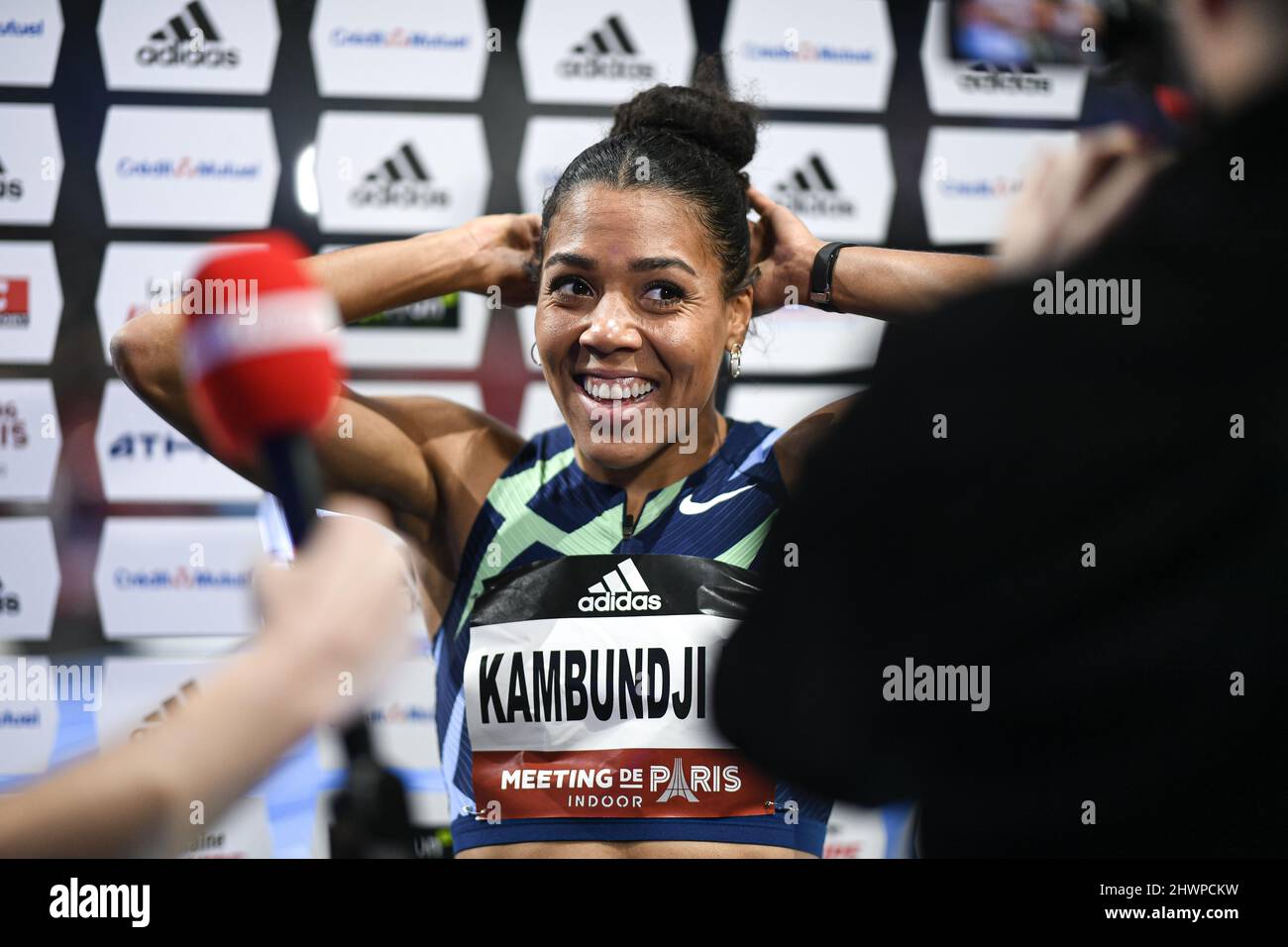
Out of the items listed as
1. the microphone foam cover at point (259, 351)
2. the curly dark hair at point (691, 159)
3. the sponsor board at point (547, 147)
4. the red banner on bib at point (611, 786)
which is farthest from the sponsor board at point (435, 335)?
the microphone foam cover at point (259, 351)

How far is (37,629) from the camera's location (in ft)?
7.95

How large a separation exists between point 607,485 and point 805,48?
126 cm

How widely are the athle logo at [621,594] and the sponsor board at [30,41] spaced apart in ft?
5.99

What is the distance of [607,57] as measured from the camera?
2453 millimetres

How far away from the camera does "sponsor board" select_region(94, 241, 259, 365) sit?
244 centimetres

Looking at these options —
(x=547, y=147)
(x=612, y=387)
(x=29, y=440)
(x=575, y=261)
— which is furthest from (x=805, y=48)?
(x=29, y=440)

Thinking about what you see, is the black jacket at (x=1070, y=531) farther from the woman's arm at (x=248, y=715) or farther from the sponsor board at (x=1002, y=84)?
the sponsor board at (x=1002, y=84)

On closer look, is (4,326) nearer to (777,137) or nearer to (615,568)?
(615,568)

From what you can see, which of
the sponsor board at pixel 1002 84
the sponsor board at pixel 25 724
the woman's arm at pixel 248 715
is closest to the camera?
the woman's arm at pixel 248 715

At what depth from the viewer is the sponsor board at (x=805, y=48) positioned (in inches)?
96.6

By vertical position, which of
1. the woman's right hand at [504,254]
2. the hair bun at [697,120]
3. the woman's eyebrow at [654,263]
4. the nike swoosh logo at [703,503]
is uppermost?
the hair bun at [697,120]

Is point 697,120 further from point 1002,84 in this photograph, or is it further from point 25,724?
point 25,724
